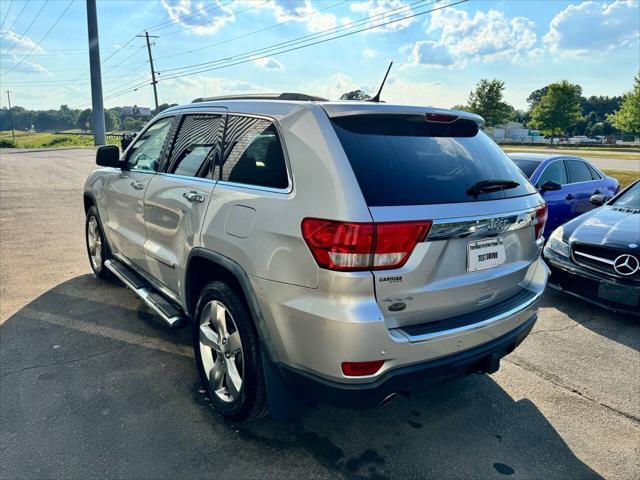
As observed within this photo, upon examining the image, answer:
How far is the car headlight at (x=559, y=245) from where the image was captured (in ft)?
16.2

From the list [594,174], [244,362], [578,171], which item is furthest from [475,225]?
[594,174]

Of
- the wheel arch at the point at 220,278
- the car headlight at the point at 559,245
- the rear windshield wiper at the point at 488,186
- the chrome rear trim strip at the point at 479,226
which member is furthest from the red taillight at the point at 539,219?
the car headlight at the point at 559,245

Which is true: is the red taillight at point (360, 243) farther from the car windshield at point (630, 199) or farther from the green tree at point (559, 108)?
the green tree at point (559, 108)

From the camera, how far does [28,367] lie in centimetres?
332

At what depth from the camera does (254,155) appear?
256 cm

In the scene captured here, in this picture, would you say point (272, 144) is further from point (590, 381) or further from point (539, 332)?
point (539, 332)

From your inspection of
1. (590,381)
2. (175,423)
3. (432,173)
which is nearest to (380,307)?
(432,173)

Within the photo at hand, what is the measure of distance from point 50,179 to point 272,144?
1661 centimetres

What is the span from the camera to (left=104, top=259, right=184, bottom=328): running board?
3.16m

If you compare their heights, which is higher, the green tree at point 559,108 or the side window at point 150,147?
the green tree at point 559,108

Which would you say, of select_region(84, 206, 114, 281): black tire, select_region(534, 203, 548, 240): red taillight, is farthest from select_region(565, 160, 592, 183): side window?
select_region(84, 206, 114, 281): black tire

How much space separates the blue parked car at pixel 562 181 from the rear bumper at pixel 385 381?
198 inches

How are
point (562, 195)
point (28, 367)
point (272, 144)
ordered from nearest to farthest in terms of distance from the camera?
point (272, 144), point (28, 367), point (562, 195)

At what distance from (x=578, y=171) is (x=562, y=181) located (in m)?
0.70
